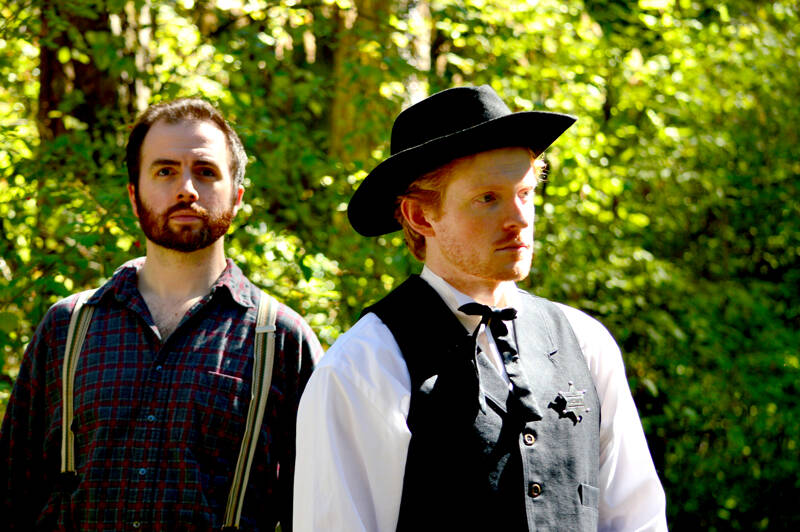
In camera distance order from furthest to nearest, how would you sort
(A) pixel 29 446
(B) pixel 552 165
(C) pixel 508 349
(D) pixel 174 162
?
(B) pixel 552 165 < (D) pixel 174 162 < (A) pixel 29 446 < (C) pixel 508 349

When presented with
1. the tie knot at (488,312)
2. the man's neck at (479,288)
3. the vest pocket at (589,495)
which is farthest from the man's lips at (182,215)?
the vest pocket at (589,495)

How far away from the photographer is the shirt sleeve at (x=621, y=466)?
7.13 feet

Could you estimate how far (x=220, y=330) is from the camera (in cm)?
257

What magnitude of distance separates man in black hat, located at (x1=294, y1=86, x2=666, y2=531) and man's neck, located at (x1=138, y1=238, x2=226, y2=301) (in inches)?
22.9

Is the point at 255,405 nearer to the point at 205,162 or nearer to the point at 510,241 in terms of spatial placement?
the point at 205,162

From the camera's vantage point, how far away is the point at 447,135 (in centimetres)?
216

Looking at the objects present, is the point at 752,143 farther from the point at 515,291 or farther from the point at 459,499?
the point at 459,499

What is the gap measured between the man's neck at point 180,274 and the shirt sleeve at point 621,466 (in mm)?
1098

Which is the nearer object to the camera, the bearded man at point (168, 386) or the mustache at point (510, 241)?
the mustache at point (510, 241)

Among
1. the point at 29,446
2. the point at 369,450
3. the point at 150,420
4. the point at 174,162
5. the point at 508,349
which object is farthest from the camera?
the point at 174,162

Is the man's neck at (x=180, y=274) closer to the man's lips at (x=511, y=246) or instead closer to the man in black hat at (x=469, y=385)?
the man in black hat at (x=469, y=385)

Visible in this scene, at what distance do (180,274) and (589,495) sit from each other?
1296mm

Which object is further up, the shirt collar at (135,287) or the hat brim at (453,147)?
the hat brim at (453,147)

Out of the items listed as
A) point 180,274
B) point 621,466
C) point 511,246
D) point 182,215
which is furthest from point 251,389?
point 621,466
